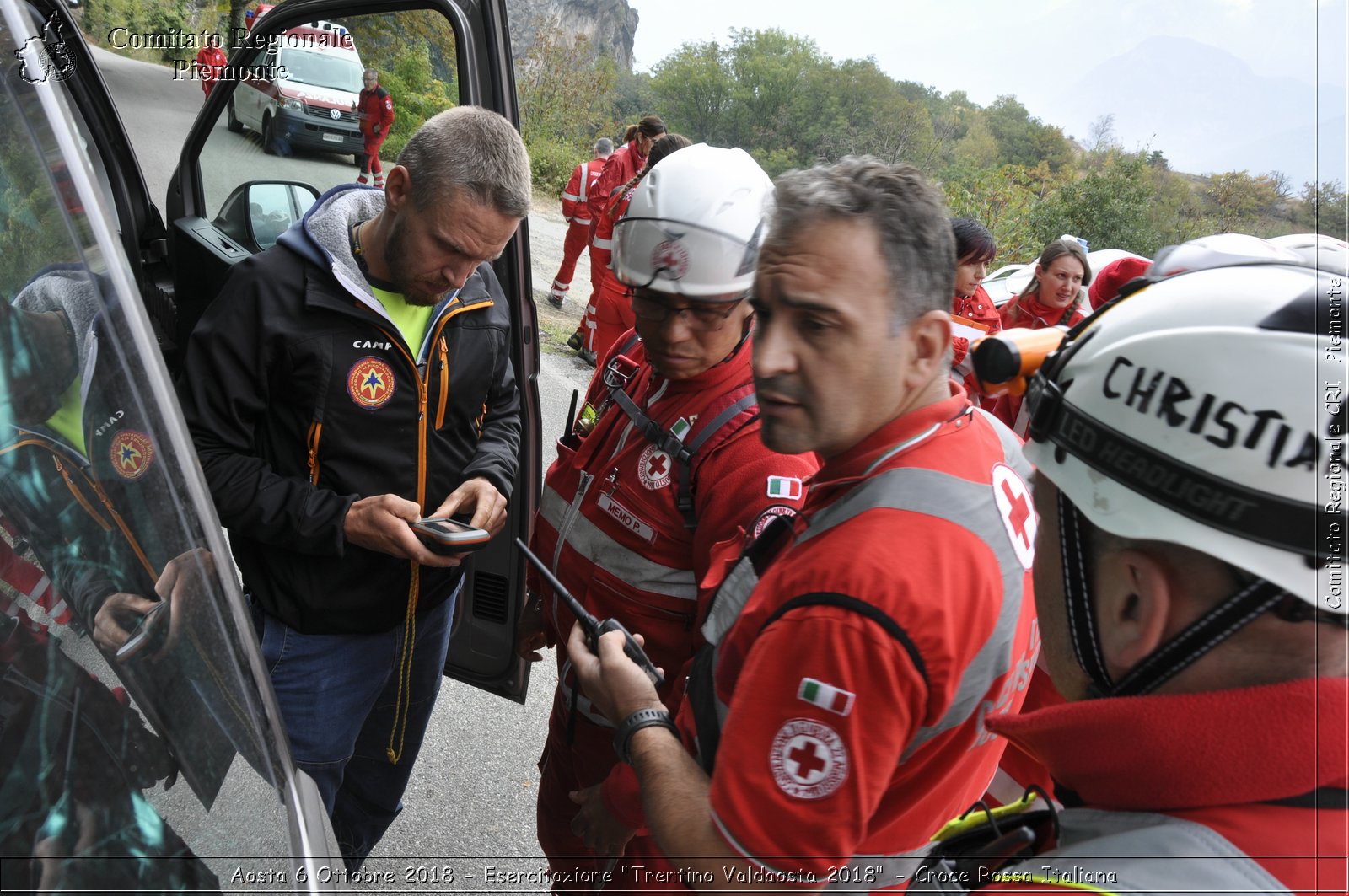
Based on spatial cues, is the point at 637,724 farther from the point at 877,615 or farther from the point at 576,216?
the point at 576,216

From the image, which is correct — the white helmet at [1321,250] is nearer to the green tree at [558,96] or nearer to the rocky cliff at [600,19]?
the green tree at [558,96]

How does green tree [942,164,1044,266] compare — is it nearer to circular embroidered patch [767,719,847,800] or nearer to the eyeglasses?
the eyeglasses

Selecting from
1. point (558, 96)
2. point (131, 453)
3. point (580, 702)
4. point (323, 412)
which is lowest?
point (580, 702)

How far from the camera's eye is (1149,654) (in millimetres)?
859

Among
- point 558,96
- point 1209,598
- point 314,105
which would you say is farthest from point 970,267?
point 558,96

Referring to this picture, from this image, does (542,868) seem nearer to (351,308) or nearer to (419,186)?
(351,308)

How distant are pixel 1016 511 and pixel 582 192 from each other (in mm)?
8967

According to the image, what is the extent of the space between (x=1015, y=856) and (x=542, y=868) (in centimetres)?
228

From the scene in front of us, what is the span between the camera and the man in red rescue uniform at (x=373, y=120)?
11.0 feet

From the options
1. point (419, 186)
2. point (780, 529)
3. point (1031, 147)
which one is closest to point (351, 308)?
point (419, 186)

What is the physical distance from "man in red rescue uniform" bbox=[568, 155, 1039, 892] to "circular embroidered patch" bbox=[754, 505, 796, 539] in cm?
16

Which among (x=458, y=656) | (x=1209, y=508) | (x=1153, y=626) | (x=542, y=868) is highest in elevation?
(x=1209, y=508)

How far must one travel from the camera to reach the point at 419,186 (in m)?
2.08

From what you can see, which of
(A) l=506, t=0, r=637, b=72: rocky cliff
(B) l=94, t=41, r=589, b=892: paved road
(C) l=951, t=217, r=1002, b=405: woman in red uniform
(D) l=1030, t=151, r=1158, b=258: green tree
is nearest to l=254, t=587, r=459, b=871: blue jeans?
(B) l=94, t=41, r=589, b=892: paved road
